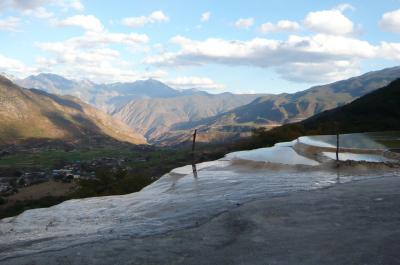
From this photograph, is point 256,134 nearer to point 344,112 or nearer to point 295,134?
point 295,134

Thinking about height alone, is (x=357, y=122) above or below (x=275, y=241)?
above

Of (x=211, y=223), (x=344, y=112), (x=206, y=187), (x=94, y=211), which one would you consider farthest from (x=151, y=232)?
(x=344, y=112)

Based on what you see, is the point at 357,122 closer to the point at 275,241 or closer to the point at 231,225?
the point at 231,225

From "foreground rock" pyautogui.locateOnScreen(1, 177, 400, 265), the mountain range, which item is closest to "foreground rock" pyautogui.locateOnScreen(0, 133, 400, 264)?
"foreground rock" pyautogui.locateOnScreen(1, 177, 400, 265)

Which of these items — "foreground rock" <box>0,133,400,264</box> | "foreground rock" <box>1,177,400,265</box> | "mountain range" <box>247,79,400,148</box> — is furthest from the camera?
"mountain range" <box>247,79,400,148</box>

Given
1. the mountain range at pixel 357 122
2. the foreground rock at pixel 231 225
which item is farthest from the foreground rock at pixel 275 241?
the mountain range at pixel 357 122

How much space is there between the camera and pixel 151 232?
542 inches

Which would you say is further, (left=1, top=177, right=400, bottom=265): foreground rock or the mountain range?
the mountain range

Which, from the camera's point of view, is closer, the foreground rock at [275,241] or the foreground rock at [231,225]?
the foreground rock at [275,241]

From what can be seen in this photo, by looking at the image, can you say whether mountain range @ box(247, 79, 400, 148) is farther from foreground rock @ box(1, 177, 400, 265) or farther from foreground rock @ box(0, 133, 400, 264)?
foreground rock @ box(1, 177, 400, 265)

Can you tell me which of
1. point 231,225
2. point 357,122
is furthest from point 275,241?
point 357,122

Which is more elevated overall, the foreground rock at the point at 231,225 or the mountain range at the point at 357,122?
the mountain range at the point at 357,122

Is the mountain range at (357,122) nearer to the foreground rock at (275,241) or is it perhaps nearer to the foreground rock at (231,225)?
the foreground rock at (231,225)

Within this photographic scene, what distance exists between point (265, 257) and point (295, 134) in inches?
2263
